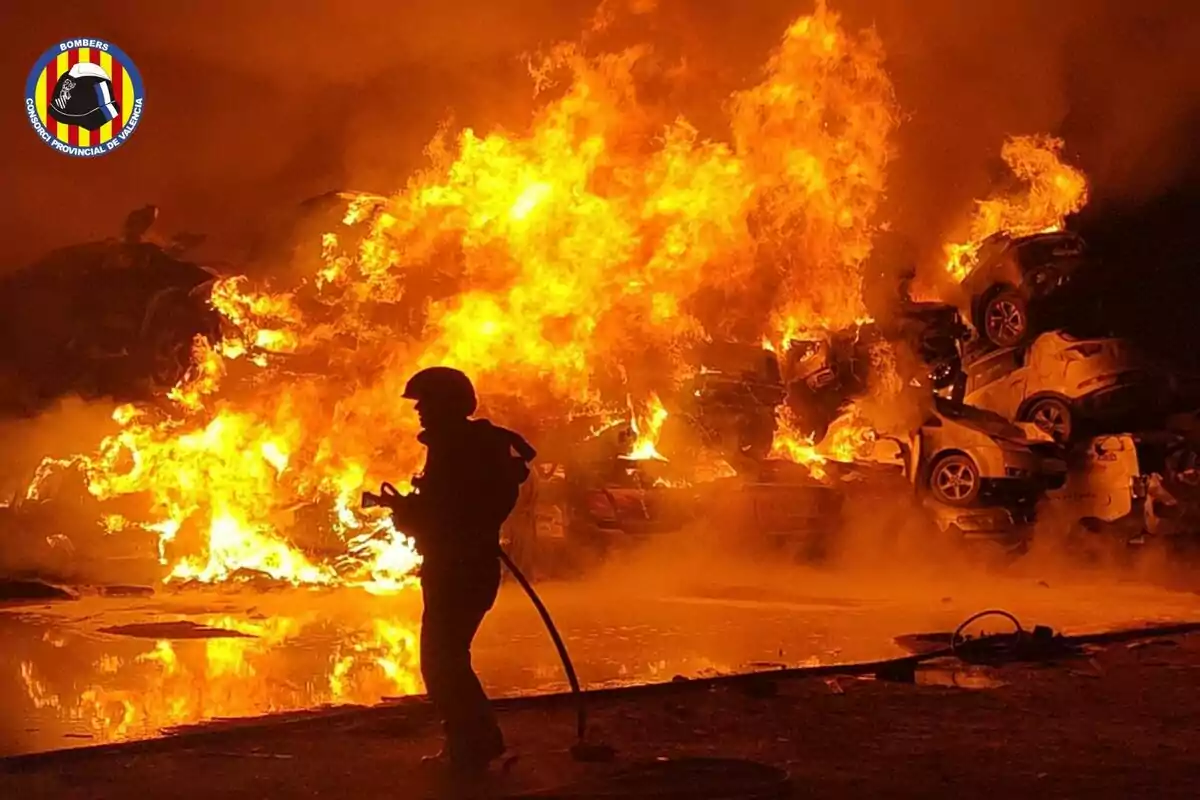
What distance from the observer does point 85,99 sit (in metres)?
17.2

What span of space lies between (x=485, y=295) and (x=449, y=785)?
10.8 m

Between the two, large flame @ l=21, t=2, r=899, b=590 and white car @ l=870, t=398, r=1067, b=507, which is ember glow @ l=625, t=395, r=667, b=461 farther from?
white car @ l=870, t=398, r=1067, b=507

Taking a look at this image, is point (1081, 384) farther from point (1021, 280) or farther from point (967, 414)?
point (1021, 280)

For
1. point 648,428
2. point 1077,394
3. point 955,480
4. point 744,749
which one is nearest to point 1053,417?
point 1077,394

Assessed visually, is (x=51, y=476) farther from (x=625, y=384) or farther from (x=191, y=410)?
(x=625, y=384)

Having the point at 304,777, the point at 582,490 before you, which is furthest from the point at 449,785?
the point at 582,490

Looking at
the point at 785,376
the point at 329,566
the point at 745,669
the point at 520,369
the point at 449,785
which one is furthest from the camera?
the point at 785,376

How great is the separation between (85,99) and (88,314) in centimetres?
334

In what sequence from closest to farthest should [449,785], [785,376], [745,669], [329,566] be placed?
1. [449,785]
2. [745,669]
3. [329,566]
4. [785,376]

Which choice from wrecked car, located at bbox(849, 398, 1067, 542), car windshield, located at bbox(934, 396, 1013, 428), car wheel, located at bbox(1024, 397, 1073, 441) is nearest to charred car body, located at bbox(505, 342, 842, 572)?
wrecked car, located at bbox(849, 398, 1067, 542)

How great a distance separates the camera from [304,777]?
5629 millimetres

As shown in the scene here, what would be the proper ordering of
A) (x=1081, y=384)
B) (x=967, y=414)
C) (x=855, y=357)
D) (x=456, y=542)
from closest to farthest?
(x=456, y=542), (x=967, y=414), (x=1081, y=384), (x=855, y=357)

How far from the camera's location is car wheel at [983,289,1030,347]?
18.6 m

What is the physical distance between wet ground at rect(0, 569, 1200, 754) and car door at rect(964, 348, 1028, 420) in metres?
3.95
